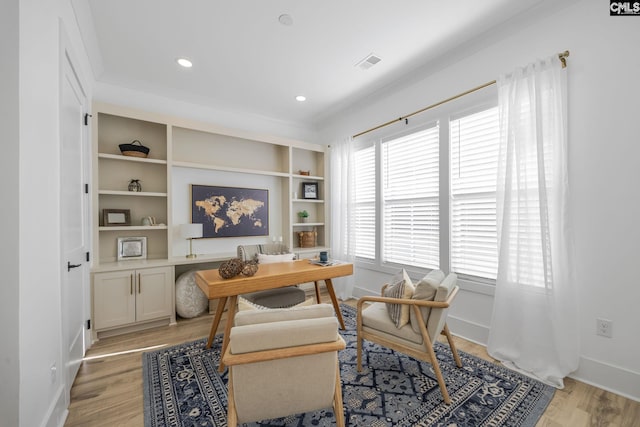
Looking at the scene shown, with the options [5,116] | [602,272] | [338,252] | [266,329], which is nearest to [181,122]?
[5,116]

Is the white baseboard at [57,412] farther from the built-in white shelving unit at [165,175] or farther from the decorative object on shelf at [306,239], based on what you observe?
the decorative object on shelf at [306,239]

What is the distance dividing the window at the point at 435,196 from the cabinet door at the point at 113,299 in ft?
9.36

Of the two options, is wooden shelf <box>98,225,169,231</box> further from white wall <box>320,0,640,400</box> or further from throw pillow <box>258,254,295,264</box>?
white wall <box>320,0,640,400</box>

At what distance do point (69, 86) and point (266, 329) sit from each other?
7.57ft

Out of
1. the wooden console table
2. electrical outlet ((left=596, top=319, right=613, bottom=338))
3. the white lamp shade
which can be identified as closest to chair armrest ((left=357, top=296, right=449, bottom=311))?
the wooden console table

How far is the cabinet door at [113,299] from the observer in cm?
272

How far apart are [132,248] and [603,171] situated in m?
4.46

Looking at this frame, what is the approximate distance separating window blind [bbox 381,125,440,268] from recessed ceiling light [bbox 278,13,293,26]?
1.82 metres

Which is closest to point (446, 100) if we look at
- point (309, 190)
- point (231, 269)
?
point (309, 190)

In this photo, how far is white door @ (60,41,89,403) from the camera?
180 cm

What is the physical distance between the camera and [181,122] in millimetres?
3373

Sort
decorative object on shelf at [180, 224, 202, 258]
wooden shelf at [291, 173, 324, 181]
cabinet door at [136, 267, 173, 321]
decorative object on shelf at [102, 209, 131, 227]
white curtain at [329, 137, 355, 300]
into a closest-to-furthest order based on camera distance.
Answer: cabinet door at [136, 267, 173, 321], decorative object on shelf at [102, 209, 131, 227], decorative object on shelf at [180, 224, 202, 258], white curtain at [329, 137, 355, 300], wooden shelf at [291, 173, 324, 181]

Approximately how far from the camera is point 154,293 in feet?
9.95

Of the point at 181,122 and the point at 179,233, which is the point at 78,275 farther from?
the point at 181,122
